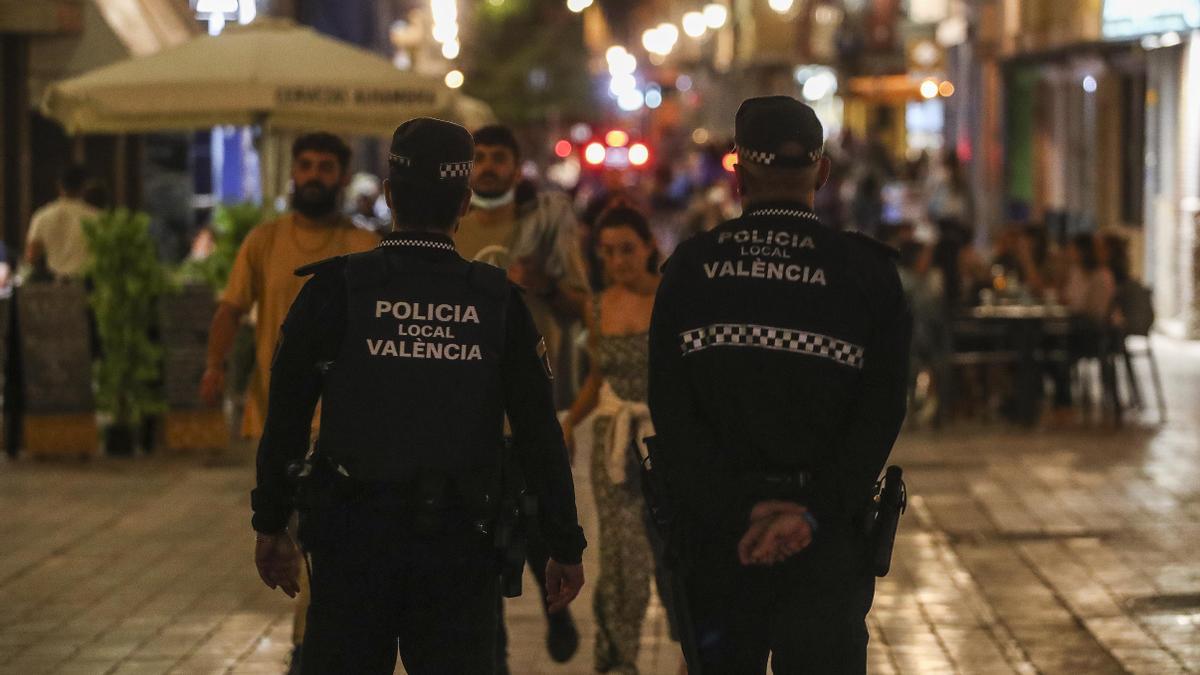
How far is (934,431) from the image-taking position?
50.6 ft

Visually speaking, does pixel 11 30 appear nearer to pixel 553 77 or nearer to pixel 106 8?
pixel 106 8

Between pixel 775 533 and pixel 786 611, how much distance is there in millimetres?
191

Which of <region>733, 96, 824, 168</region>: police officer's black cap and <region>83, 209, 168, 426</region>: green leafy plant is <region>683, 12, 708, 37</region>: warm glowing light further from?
<region>733, 96, 824, 168</region>: police officer's black cap

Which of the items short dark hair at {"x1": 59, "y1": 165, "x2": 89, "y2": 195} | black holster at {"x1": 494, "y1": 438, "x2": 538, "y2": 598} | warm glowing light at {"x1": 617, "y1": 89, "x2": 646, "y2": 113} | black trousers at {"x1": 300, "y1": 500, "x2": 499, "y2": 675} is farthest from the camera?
Result: warm glowing light at {"x1": 617, "y1": 89, "x2": 646, "y2": 113}

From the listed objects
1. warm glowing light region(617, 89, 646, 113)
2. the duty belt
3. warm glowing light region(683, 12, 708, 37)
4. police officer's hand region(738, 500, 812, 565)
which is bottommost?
police officer's hand region(738, 500, 812, 565)

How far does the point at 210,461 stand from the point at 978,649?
681 cm

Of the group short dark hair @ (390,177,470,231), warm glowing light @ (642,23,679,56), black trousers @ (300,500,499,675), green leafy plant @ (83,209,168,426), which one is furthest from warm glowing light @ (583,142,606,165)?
black trousers @ (300,500,499,675)

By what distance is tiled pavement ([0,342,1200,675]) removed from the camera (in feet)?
26.1

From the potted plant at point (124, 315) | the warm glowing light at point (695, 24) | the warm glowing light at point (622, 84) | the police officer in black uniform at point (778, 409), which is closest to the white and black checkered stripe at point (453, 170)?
the police officer in black uniform at point (778, 409)

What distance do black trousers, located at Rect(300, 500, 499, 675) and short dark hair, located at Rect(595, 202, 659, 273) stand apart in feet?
10.0

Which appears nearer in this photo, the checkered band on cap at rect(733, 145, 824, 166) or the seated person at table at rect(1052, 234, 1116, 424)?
the checkered band on cap at rect(733, 145, 824, 166)

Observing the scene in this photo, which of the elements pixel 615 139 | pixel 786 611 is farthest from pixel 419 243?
pixel 615 139

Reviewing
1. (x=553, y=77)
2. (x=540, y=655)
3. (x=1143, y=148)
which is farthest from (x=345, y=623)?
(x=553, y=77)

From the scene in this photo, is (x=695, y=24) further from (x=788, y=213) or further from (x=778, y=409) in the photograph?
(x=778, y=409)
